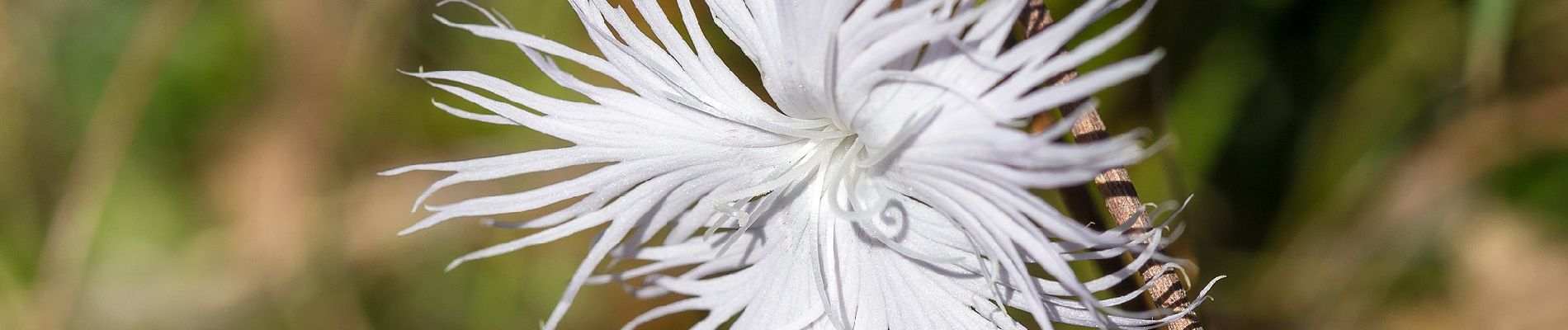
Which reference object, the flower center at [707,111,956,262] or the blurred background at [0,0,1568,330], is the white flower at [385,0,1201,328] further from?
the blurred background at [0,0,1568,330]

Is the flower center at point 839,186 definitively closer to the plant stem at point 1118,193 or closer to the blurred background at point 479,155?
the plant stem at point 1118,193

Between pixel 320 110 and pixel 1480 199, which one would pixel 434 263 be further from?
pixel 1480 199

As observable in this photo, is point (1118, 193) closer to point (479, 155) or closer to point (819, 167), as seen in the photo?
point (819, 167)

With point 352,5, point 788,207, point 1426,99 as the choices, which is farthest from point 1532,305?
point 352,5

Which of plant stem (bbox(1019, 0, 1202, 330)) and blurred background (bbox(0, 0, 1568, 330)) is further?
blurred background (bbox(0, 0, 1568, 330))

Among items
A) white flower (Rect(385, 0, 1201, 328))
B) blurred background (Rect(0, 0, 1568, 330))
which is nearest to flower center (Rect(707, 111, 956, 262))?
white flower (Rect(385, 0, 1201, 328))

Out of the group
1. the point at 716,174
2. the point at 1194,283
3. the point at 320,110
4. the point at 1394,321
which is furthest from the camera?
the point at 320,110
